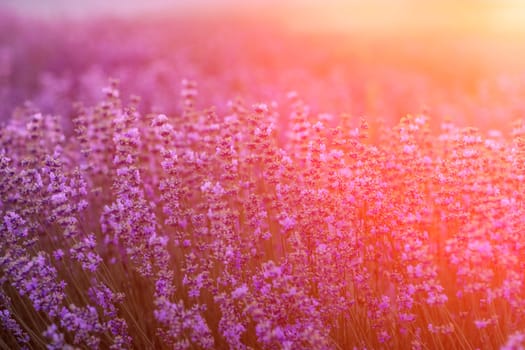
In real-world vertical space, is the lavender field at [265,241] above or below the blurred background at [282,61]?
below

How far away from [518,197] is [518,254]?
0.44 metres

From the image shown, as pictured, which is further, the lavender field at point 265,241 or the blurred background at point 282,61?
the blurred background at point 282,61

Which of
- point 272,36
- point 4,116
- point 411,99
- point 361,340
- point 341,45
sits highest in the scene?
point 272,36

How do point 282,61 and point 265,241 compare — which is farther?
point 282,61

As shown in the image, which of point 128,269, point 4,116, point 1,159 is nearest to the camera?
point 1,159

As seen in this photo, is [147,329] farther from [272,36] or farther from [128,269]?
[272,36]

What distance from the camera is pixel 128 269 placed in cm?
425

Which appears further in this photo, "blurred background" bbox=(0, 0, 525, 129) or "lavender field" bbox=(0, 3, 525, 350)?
"blurred background" bbox=(0, 0, 525, 129)

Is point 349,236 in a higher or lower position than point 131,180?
lower

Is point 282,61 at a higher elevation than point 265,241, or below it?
higher

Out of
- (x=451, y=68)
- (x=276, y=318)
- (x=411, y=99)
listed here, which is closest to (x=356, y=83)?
(x=411, y=99)

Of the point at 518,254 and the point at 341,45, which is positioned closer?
the point at 518,254

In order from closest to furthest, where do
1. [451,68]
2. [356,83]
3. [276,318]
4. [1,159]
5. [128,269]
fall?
[276,318], [1,159], [128,269], [356,83], [451,68]

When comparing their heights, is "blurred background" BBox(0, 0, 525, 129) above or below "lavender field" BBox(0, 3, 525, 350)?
above
